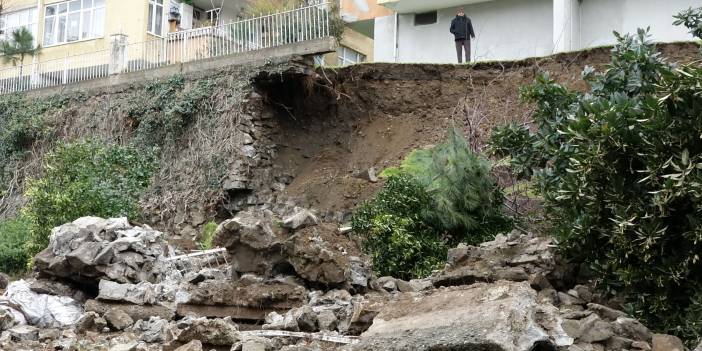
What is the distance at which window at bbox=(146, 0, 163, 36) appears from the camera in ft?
87.6

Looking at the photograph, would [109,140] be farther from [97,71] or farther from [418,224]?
[418,224]

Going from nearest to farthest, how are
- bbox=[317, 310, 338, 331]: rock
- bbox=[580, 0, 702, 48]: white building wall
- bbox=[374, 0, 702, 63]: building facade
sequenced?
bbox=[317, 310, 338, 331]: rock
bbox=[580, 0, 702, 48]: white building wall
bbox=[374, 0, 702, 63]: building facade

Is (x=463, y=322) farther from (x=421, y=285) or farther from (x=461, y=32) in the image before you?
(x=461, y=32)

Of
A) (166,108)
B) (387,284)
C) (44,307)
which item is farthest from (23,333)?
(166,108)

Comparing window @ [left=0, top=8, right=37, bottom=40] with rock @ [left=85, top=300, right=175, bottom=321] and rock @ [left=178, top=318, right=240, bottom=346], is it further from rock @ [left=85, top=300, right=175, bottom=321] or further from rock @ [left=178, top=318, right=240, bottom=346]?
rock @ [left=178, top=318, right=240, bottom=346]

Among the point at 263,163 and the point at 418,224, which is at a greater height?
the point at 263,163

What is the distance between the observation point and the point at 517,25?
22.1m

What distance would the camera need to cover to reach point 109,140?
64.4 feet

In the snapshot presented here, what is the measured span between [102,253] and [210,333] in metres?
3.88

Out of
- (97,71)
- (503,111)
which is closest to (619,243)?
(503,111)

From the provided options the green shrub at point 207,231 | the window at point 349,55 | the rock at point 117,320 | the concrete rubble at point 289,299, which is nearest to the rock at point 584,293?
the concrete rubble at point 289,299

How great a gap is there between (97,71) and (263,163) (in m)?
6.49

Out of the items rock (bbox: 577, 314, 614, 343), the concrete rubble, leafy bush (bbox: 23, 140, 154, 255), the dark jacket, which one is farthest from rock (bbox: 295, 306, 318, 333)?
the dark jacket

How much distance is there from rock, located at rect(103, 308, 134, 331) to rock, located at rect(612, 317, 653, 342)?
4.91 m
